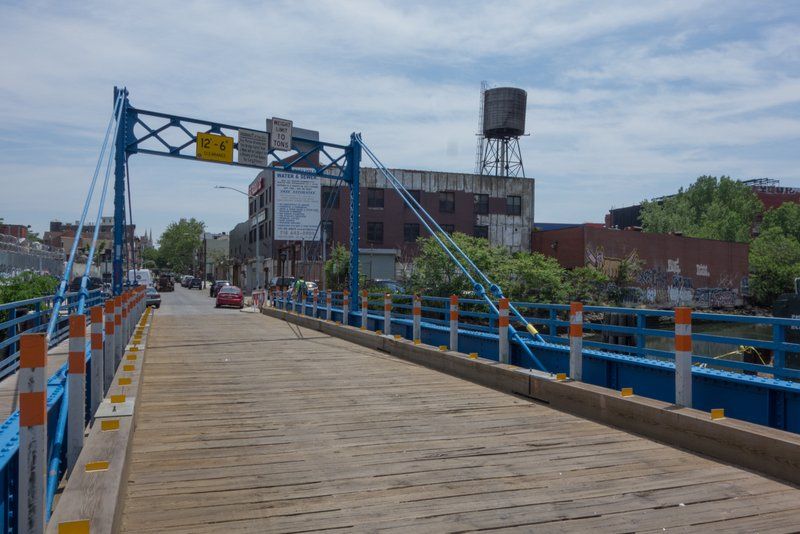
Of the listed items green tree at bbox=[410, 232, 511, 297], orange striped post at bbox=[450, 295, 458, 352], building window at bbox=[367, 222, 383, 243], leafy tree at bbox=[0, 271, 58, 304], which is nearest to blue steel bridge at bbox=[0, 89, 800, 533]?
orange striped post at bbox=[450, 295, 458, 352]

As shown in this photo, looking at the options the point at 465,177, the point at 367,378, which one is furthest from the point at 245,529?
the point at 465,177

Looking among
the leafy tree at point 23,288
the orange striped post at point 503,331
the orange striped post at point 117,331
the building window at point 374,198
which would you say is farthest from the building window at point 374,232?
the orange striped post at point 503,331

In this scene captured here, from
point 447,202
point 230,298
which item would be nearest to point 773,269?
point 447,202

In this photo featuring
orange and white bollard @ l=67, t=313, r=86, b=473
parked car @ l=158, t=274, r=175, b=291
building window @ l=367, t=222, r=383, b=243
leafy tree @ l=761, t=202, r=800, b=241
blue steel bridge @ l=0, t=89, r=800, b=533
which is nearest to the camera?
blue steel bridge @ l=0, t=89, r=800, b=533

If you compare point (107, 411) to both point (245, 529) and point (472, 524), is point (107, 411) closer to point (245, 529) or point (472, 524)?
point (245, 529)

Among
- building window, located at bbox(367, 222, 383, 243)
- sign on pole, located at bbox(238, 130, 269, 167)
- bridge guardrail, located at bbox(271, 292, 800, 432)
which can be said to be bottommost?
bridge guardrail, located at bbox(271, 292, 800, 432)

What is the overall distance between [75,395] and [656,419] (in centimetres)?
520

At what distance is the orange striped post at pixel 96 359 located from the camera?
671cm

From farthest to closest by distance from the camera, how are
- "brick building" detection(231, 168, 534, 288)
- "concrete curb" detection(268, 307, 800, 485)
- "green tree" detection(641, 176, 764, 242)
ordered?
"green tree" detection(641, 176, 764, 242) → "brick building" detection(231, 168, 534, 288) → "concrete curb" detection(268, 307, 800, 485)

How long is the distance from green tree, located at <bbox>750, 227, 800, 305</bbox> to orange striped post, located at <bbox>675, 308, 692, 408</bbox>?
61.0 meters

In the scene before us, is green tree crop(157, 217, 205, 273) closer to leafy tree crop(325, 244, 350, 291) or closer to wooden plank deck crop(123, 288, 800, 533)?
leafy tree crop(325, 244, 350, 291)

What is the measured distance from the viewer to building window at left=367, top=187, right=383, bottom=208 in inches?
2216

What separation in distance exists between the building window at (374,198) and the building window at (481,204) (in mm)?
9024

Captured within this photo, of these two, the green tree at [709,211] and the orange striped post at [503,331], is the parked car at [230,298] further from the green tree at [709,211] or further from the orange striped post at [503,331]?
the green tree at [709,211]
